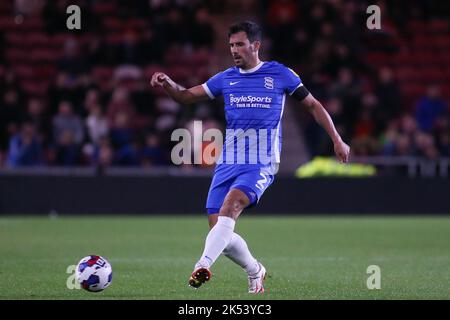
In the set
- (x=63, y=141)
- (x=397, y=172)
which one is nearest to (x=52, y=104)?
(x=63, y=141)

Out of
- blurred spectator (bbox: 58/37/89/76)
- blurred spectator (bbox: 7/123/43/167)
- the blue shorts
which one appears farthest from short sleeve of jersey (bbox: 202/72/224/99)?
blurred spectator (bbox: 58/37/89/76)

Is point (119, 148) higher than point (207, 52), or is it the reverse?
point (207, 52)

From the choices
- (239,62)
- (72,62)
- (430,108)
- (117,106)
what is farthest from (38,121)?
(239,62)

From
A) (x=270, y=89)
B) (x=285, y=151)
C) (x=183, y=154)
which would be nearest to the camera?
(x=270, y=89)

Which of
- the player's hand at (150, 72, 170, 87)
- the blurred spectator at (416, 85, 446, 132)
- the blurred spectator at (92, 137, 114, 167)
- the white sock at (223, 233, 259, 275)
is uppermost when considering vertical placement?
the player's hand at (150, 72, 170, 87)

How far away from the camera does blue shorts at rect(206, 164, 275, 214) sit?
338 inches

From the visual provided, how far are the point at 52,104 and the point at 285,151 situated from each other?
502 cm

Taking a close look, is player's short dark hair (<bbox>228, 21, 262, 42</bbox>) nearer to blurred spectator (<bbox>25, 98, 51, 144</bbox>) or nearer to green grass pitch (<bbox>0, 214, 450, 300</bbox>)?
green grass pitch (<bbox>0, 214, 450, 300</bbox>)

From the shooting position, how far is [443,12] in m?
25.0

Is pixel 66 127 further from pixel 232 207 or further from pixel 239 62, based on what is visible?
pixel 232 207

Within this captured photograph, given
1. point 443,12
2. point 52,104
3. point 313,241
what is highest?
point 443,12

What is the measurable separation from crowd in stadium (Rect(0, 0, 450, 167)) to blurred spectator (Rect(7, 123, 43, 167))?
0.08 ft

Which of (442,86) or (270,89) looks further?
(442,86)

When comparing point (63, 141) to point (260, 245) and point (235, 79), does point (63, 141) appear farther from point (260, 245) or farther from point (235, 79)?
point (235, 79)
